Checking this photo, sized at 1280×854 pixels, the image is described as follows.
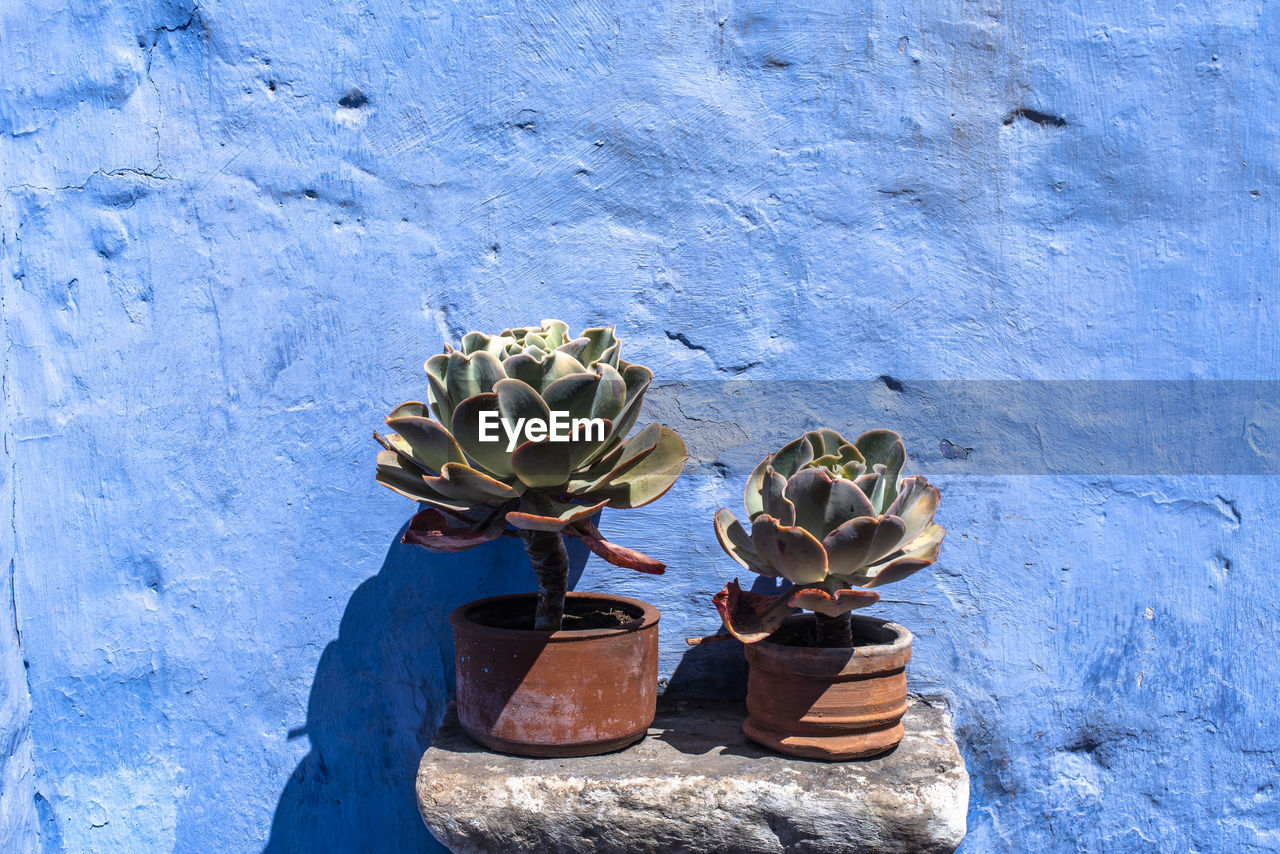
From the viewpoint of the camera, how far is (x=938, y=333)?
49.8 inches

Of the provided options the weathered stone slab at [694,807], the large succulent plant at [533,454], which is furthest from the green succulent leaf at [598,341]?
the weathered stone slab at [694,807]

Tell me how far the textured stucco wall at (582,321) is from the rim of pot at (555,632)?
0.26ft

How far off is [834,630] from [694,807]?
27cm

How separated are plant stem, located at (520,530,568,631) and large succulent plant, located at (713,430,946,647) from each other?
7.6 inches

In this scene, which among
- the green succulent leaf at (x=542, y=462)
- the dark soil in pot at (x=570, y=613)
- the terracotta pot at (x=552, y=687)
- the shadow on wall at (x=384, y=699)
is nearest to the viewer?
the green succulent leaf at (x=542, y=462)

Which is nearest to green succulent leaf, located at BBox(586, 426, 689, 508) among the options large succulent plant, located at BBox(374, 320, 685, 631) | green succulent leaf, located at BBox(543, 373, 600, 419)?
large succulent plant, located at BBox(374, 320, 685, 631)

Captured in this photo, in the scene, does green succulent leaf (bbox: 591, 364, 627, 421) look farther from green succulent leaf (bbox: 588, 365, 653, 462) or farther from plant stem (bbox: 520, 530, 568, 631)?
plant stem (bbox: 520, 530, 568, 631)

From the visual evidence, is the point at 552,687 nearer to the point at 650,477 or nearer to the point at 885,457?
the point at 650,477

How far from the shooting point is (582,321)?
4.18 feet

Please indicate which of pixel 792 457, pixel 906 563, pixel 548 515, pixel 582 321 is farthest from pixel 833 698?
pixel 582 321

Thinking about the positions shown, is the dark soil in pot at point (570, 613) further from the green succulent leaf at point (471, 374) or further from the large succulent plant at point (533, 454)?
the green succulent leaf at point (471, 374)

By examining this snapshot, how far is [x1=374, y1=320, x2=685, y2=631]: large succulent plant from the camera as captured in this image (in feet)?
3.16

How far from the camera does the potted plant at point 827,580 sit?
987 millimetres

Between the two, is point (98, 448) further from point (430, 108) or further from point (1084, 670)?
point (1084, 670)
